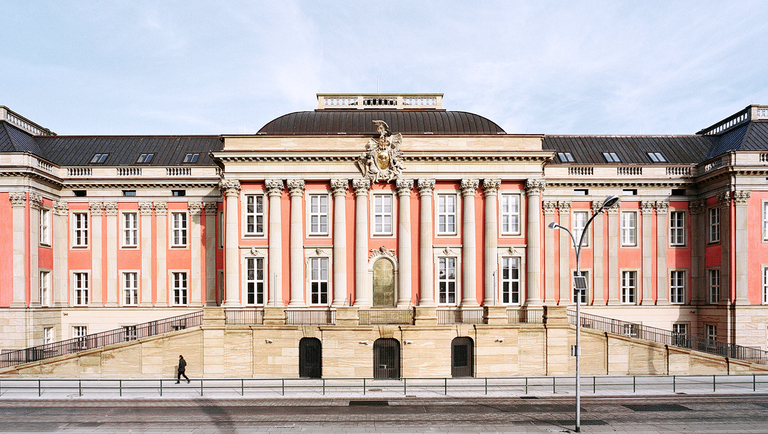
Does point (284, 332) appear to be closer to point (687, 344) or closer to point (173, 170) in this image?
point (173, 170)

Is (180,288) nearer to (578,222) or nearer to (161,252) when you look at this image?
(161,252)

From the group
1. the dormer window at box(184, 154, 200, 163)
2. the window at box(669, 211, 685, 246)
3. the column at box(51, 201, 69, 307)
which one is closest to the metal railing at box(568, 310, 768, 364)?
the window at box(669, 211, 685, 246)

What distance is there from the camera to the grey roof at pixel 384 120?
4219cm

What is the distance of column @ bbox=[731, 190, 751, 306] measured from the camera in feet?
135

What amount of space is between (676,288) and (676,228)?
16.3ft

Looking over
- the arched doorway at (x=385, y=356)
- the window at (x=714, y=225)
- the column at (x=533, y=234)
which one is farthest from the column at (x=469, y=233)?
the window at (x=714, y=225)

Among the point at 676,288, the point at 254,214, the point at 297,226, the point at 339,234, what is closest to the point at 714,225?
the point at 676,288

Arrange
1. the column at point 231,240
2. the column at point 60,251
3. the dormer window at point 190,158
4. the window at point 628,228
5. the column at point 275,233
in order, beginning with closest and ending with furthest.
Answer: the column at point 231,240
the column at point 275,233
the column at point 60,251
the window at point 628,228
the dormer window at point 190,158

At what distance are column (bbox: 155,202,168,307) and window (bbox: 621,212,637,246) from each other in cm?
3855

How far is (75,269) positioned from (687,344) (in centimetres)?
4980

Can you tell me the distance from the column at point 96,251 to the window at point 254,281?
14.8m

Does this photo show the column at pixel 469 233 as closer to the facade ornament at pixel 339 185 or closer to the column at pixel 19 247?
the facade ornament at pixel 339 185

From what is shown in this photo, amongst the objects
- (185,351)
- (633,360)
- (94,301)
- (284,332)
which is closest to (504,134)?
(633,360)

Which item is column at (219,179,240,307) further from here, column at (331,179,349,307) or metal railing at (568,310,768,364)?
metal railing at (568,310,768,364)
